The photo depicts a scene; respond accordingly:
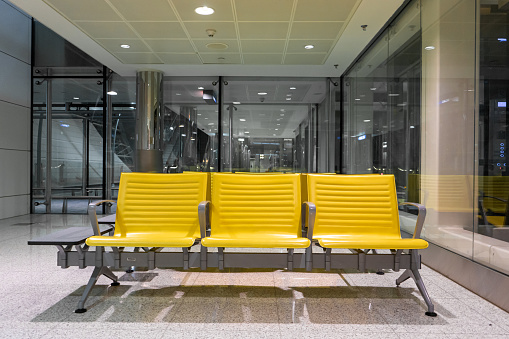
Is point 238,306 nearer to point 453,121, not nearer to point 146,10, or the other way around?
point 453,121

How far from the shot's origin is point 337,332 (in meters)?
2.35

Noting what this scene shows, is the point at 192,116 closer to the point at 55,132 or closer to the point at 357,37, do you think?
the point at 55,132

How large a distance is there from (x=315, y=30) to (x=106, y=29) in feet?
11.1

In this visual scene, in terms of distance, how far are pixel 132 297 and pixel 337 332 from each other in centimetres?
164

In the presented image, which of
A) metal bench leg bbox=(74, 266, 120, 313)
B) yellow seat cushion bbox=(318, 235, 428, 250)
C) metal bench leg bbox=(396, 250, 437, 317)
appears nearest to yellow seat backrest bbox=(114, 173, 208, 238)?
metal bench leg bbox=(74, 266, 120, 313)

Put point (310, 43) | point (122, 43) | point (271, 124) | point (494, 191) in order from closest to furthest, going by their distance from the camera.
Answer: point (494, 191) → point (310, 43) → point (122, 43) → point (271, 124)

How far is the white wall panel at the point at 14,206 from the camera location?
312 inches

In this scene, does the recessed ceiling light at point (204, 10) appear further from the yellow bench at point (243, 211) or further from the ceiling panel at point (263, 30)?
the yellow bench at point (243, 211)

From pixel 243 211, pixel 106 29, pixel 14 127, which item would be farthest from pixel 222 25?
pixel 14 127

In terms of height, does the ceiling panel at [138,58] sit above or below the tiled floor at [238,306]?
above

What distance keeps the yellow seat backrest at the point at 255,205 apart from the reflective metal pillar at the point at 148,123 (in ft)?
17.8

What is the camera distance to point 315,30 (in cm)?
593

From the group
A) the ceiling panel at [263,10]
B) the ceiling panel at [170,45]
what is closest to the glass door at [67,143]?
the ceiling panel at [170,45]

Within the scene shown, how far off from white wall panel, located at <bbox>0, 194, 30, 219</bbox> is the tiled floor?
194 inches
